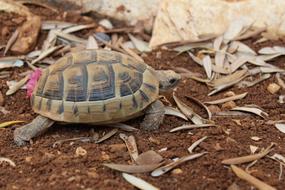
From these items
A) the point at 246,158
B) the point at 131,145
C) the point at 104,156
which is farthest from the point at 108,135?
the point at 246,158

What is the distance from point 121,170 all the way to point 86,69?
0.80 meters

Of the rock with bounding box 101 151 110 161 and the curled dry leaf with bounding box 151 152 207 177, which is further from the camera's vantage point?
the rock with bounding box 101 151 110 161

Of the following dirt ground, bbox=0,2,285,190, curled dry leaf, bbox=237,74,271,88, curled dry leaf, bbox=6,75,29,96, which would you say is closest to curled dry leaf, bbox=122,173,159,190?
dirt ground, bbox=0,2,285,190

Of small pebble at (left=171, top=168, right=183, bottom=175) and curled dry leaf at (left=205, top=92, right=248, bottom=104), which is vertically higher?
curled dry leaf at (left=205, top=92, right=248, bottom=104)

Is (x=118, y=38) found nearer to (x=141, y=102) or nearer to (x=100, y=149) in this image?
(x=141, y=102)

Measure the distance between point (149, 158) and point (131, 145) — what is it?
0.72 feet

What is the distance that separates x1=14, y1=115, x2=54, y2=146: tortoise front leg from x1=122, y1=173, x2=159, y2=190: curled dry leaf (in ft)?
2.60

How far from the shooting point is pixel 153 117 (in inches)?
153

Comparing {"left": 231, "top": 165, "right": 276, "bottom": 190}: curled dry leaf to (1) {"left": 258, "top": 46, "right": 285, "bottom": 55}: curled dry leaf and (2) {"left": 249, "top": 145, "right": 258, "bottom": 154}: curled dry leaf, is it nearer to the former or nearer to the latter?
(2) {"left": 249, "top": 145, "right": 258, "bottom": 154}: curled dry leaf

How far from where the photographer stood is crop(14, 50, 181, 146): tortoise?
375 cm

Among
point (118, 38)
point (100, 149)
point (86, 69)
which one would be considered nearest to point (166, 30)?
point (118, 38)

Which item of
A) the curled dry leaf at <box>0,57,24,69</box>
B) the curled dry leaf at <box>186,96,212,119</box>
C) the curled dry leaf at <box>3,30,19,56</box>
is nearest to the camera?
the curled dry leaf at <box>186,96,212,119</box>

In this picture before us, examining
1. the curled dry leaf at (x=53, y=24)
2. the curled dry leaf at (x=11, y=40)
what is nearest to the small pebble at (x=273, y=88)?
the curled dry leaf at (x=53, y=24)

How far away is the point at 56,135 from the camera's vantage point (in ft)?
12.6
